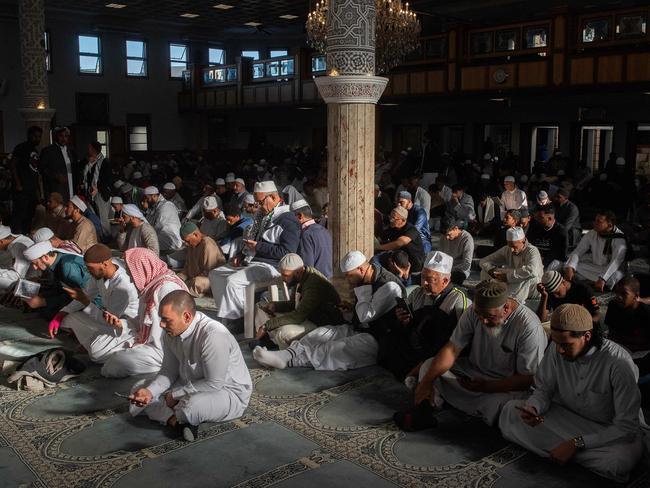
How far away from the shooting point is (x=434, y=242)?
31.8 feet

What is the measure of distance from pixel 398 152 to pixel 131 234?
11.7 metres

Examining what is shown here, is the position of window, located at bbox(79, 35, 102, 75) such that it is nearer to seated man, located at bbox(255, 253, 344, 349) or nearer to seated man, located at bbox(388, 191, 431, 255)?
seated man, located at bbox(388, 191, 431, 255)

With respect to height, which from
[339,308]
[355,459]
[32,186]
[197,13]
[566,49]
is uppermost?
[197,13]

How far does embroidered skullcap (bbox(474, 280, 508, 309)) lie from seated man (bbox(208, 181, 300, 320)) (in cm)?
246

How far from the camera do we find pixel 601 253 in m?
6.64

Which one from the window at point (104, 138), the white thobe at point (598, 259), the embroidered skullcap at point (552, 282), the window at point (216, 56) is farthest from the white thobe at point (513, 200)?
the window at point (216, 56)

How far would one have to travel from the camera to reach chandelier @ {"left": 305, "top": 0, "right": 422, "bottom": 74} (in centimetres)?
1090

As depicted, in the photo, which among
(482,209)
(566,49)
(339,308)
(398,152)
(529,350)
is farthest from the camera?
(398,152)

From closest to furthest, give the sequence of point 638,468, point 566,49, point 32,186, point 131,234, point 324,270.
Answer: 1. point 638,468
2. point 324,270
3. point 131,234
4. point 32,186
5. point 566,49

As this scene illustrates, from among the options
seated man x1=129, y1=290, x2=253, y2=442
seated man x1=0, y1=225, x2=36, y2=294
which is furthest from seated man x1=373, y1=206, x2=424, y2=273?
seated man x1=0, y1=225, x2=36, y2=294

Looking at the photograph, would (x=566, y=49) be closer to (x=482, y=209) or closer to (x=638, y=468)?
(x=482, y=209)

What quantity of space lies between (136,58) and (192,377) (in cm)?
1871

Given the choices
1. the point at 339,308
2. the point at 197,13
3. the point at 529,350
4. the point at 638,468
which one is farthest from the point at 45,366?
the point at 197,13

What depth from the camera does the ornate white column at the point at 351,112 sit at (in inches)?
228
